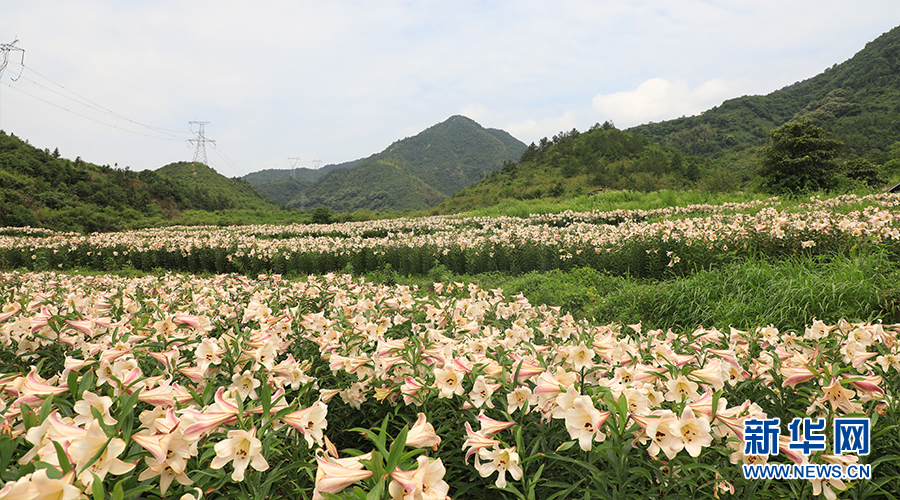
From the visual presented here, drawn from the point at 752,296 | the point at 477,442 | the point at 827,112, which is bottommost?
A: the point at 752,296

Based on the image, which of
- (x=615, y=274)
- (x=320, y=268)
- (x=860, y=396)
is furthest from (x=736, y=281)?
(x=320, y=268)

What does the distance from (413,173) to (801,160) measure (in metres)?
65.5

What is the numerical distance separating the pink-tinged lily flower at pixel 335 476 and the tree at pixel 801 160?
1649 centimetres

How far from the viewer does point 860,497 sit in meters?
1.08

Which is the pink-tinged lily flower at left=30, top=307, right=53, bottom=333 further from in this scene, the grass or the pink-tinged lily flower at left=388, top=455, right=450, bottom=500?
the grass

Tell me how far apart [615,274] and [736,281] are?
1.81m

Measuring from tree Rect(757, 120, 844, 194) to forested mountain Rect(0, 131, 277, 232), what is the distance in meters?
28.5

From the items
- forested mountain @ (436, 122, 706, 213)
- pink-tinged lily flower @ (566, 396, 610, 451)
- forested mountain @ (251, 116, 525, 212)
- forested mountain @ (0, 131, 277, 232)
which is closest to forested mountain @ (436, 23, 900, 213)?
forested mountain @ (436, 122, 706, 213)

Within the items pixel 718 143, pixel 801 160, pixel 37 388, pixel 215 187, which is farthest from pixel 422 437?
pixel 718 143

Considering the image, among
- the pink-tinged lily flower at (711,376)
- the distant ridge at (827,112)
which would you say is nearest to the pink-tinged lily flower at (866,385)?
the pink-tinged lily flower at (711,376)

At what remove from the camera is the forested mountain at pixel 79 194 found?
18.5 m

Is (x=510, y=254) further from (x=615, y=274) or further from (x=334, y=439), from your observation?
(x=334, y=439)

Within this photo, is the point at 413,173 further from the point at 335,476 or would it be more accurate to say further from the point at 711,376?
the point at 335,476

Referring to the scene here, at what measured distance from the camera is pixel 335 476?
29.6 inches
